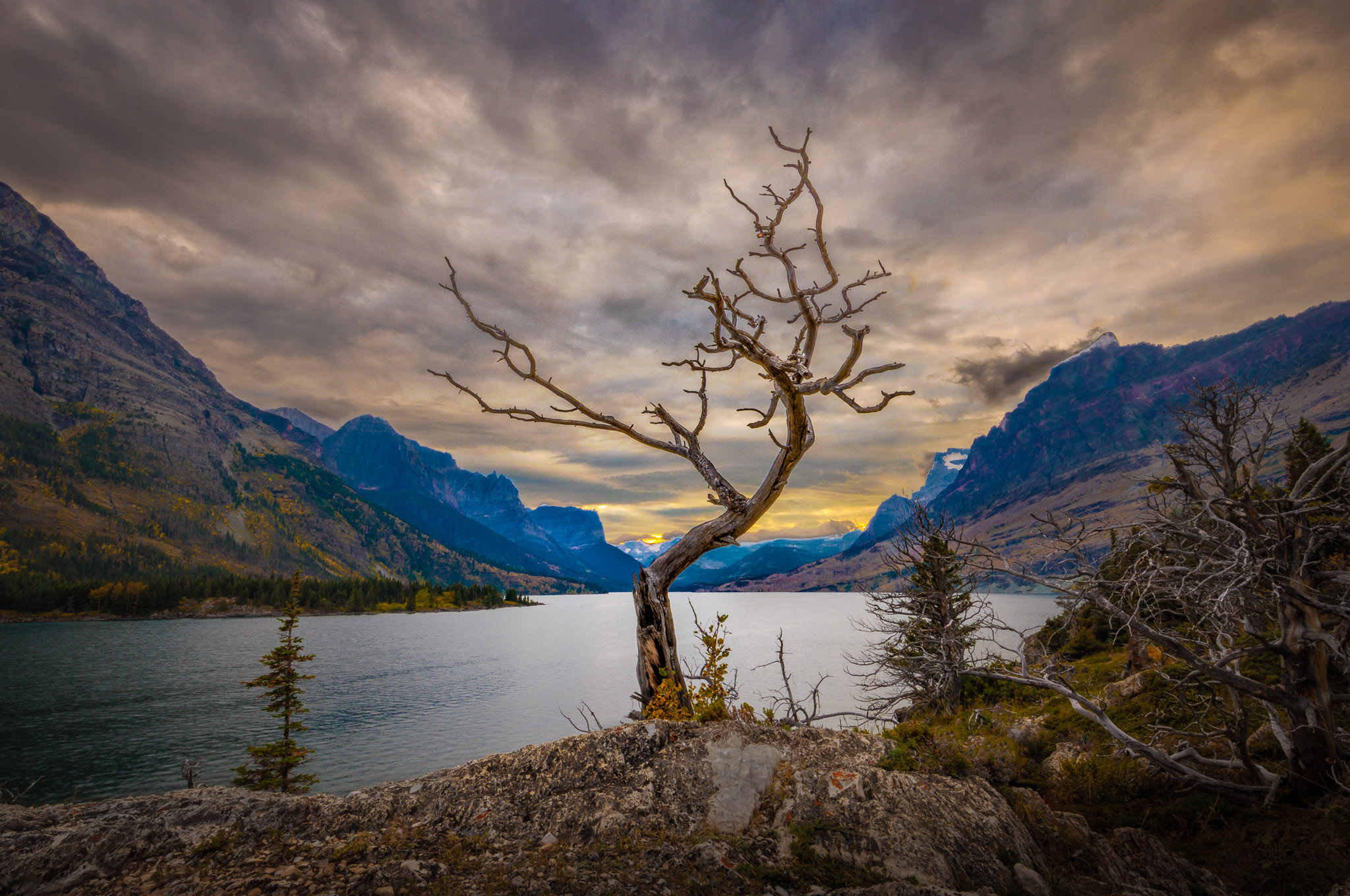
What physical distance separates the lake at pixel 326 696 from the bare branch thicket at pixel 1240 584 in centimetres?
1514

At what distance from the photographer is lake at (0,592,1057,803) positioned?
1277 inches

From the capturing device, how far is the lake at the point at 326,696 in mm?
32438

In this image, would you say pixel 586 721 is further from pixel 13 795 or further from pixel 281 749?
pixel 281 749

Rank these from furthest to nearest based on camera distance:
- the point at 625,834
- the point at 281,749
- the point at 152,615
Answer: the point at 152,615, the point at 281,749, the point at 625,834

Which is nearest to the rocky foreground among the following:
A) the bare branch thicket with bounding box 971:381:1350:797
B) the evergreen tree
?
the bare branch thicket with bounding box 971:381:1350:797

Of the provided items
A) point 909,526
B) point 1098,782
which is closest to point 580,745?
point 1098,782

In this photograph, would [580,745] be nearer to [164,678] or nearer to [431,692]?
[431,692]

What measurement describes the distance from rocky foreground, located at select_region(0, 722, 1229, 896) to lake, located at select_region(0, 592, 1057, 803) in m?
5.21

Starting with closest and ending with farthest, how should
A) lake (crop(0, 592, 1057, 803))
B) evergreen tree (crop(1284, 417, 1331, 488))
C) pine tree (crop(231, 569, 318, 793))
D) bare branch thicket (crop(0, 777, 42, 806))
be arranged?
1. bare branch thicket (crop(0, 777, 42, 806))
2. pine tree (crop(231, 569, 318, 793))
3. evergreen tree (crop(1284, 417, 1331, 488))
4. lake (crop(0, 592, 1057, 803))

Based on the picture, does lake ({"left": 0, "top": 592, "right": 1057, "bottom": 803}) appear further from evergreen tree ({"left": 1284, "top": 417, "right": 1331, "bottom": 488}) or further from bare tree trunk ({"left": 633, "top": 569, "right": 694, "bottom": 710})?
evergreen tree ({"left": 1284, "top": 417, "right": 1331, "bottom": 488})

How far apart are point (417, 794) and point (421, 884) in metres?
1.61

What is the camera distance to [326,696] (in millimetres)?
50469

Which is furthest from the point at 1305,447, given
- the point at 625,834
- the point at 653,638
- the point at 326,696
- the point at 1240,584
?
the point at 326,696

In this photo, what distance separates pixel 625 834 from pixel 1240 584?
8636 mm
